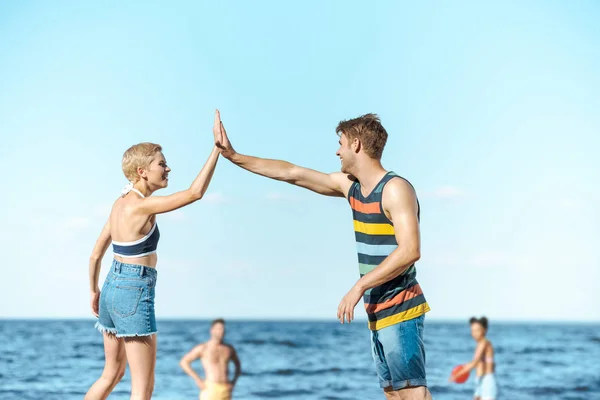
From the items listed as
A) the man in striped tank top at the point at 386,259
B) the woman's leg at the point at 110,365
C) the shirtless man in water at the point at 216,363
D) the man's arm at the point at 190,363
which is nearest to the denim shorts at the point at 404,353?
the man in striped tank top at the point at 386,259

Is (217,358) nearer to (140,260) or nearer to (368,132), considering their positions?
(140,260)

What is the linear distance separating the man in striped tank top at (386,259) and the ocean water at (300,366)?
47.6ft

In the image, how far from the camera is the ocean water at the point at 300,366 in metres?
20.0

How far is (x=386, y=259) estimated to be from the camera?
4137 millimetres

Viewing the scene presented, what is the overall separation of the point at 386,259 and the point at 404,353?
546 millimetres

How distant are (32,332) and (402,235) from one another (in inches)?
1554

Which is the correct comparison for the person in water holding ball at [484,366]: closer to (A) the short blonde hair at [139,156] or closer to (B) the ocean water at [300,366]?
(A) the short blonde hair at [139,156]

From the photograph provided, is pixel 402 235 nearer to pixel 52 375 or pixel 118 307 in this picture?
pixel 118 307

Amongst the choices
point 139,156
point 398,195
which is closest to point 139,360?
point 139,156

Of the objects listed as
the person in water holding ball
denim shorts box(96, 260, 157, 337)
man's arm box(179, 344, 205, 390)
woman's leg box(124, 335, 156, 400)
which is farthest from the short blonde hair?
the person in water holding ball

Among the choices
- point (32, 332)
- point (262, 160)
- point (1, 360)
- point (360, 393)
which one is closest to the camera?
point (262, 160)

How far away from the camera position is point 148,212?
4555 mm

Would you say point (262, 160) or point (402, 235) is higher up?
point (262, 160)

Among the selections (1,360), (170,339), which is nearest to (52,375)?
(1,360)
